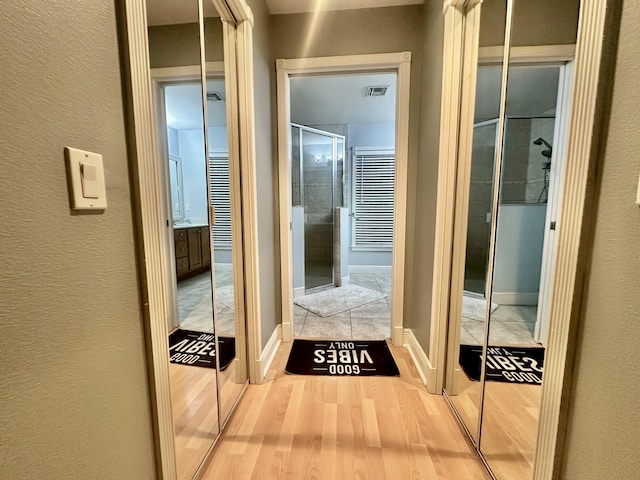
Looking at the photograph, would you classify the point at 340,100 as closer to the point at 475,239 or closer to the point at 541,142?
the point at 475,239

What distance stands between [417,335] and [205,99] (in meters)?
1.93

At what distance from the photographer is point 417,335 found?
191cm

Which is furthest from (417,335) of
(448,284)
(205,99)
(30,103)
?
(30,103)

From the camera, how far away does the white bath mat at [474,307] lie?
1242mm

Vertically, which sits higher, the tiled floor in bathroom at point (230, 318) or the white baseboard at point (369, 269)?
the tiled floor in bathroom at point (230, 318)

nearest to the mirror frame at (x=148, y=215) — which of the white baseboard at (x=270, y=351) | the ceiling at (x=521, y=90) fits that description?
the white baseboard at (x=270, y=351)

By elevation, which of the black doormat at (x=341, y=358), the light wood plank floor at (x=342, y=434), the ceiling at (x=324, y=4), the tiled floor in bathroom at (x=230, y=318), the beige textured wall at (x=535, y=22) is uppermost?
the ceiling at (x=324, y=4)

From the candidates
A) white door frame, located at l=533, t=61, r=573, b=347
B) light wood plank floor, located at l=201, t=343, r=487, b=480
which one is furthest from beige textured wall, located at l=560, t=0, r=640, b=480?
light wood plank floor, located at l=201, t=343, r=487, b=480

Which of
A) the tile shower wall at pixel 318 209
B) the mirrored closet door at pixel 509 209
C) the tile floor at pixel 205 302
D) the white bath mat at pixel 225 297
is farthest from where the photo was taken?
the tile shower wall at pixel 318 209

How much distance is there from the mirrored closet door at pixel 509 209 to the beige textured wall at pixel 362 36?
0.58 metres

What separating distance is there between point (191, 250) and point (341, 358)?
1.38 meters

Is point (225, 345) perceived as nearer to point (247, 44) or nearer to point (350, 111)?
point (247, 44)

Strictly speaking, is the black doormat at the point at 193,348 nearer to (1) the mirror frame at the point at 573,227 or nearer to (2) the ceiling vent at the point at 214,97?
(2) the ceiling vent at the point at 214,97

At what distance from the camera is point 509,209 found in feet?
3.65
